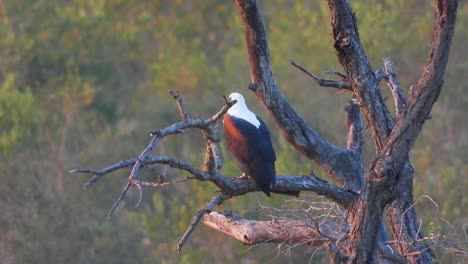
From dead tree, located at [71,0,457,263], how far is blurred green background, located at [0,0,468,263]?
10.8 feet

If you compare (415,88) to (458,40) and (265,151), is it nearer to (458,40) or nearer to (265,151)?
(265,151)

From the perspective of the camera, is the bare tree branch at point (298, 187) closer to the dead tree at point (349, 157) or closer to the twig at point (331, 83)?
the dead tree at point (349, 157)

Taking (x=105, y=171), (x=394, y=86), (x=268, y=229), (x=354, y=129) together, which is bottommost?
(x=268, y=229)

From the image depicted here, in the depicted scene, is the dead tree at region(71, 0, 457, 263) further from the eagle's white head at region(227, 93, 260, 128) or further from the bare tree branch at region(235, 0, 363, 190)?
the eagle's white head at region(227, 93, 260, 128)

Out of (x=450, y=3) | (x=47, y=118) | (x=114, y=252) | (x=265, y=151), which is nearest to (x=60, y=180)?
(x=114, y=252)

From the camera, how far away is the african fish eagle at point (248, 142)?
25.0 feet

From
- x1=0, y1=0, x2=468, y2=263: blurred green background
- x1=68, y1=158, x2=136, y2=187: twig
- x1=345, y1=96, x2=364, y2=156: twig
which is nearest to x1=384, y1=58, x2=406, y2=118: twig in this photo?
x1=345, y1=96, x2=364, y2=156: twig

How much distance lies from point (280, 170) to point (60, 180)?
2753mm

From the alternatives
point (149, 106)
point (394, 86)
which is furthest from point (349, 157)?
point (149, 106)

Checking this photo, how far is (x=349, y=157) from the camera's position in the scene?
782 cm

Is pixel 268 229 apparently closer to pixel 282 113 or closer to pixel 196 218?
pixel 282 113

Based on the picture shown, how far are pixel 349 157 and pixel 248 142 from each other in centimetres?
67

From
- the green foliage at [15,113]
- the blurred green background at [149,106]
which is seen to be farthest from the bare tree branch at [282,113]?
the green foliage at [15,113]

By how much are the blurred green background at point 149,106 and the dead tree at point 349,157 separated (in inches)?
130
